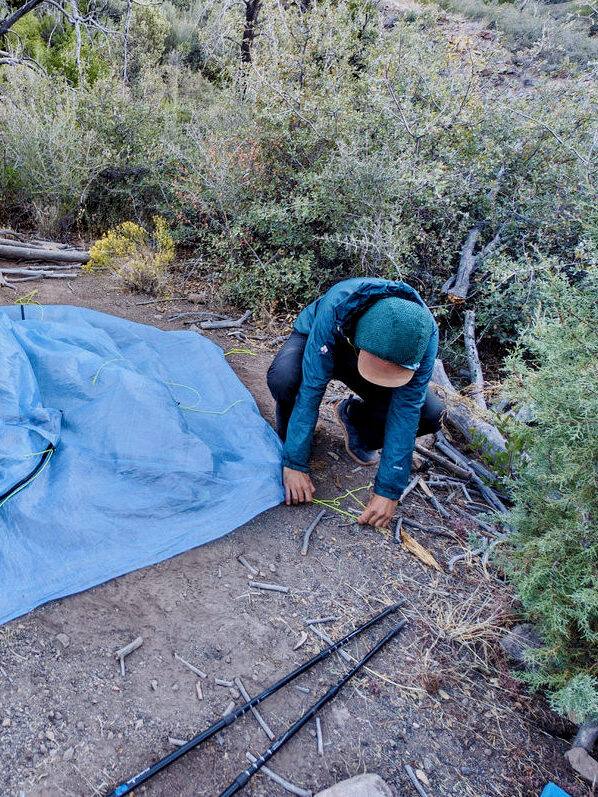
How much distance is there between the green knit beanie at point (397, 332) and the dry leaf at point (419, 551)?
35.3 inches

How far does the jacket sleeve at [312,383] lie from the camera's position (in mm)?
2295

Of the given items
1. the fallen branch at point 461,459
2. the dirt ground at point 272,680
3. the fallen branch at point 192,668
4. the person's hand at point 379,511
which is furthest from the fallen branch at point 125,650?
the fallen branch at point 461,459

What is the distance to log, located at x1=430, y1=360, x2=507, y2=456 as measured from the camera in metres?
3.12

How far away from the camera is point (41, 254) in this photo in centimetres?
517

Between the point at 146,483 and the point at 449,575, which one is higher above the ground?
the point at 146,483

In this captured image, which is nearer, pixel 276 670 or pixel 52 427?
pixel 276 670

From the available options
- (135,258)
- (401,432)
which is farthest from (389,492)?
(135,258)

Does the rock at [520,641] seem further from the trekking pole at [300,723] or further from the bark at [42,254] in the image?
the bark at [42,254]

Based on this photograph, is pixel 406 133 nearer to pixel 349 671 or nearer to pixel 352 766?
pixel 349 671

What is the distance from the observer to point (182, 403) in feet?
9.69

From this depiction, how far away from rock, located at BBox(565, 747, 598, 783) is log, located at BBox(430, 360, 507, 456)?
160 cm

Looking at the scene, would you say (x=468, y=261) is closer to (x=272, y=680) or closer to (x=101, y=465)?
(x=101, y=465)

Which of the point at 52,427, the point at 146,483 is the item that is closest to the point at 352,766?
the point at 146,483

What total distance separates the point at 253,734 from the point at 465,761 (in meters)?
0.67
